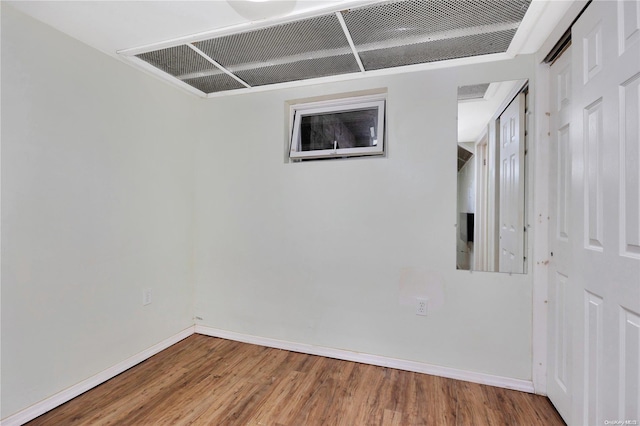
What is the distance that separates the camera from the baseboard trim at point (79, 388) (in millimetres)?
1472

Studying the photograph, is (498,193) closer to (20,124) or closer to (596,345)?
(596,345)

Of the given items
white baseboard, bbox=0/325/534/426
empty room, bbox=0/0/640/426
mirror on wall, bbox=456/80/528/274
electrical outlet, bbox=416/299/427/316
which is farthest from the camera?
electrical outlet, bbox=416/299/427/316

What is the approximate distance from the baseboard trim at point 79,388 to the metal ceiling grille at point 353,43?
221cm

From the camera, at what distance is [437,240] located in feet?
6.44

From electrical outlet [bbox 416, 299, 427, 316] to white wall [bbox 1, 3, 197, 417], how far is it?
6.68 ft

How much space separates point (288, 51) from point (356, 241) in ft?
4.71

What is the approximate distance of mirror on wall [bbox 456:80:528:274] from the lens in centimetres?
185

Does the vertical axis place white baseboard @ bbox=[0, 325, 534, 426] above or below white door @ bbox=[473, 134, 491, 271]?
below

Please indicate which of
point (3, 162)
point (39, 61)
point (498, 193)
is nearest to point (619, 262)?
point (498, 193)

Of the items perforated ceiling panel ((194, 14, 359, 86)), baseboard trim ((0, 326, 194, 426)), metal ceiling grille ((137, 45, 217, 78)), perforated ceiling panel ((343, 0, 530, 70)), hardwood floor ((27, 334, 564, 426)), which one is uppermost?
metal ceiling grille ((137, 45, 217, 78))

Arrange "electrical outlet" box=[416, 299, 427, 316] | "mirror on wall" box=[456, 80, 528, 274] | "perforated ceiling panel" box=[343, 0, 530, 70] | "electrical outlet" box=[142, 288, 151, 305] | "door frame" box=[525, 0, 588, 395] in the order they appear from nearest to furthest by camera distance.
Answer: "perforated ceiling panel" box=[343, 0, 530, 70] → "door frame" box=[525, 0, 588, 395] → "mirror on wall" box=[456, 80, 528, 274] → "electrical outlet" box=[416, 299, 427, 316] → "electrical outlet" box=[142, 288, 151, 305]

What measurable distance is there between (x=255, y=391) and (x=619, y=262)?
1.96 metres

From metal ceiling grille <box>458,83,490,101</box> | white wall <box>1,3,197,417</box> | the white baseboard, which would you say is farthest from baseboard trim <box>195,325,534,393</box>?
metal ceiling grille <box>458,83,490,101</box>

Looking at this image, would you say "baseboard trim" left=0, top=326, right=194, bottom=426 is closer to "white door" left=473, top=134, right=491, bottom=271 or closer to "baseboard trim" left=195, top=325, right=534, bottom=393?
"baseboard trim" left=195, top=325, right=534, bottom=393
